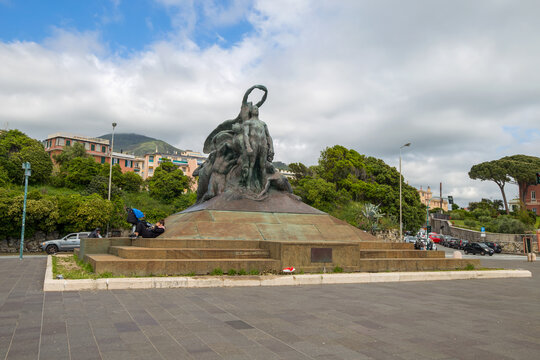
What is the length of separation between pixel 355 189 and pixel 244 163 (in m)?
34.7

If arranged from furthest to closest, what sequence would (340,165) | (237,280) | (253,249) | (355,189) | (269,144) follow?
(340,165)
(355,189)
(269,144)
(253,249)
(237,280)

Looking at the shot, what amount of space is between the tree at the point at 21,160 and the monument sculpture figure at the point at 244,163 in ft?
138

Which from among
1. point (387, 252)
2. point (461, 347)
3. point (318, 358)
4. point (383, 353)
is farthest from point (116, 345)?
point (387, 252)

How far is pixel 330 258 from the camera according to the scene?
32.8ft

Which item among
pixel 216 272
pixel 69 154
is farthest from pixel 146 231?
pixel 69 154

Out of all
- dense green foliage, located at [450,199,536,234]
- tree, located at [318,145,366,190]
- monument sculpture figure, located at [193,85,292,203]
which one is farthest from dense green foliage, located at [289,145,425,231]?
monument sculpture figure, located at [193,85,292,203]

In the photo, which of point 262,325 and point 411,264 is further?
point 411,264

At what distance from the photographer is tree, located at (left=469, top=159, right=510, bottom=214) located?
63369mm

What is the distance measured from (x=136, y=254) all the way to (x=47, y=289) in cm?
210

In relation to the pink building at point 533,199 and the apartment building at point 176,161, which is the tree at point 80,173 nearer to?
the apartment building at point 176,161

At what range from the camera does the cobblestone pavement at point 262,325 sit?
3945 millimetres

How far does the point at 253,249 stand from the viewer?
1038 cm

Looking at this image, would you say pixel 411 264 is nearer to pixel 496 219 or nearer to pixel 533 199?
pixel 496 219

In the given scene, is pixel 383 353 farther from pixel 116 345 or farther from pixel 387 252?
pixel 387 252
